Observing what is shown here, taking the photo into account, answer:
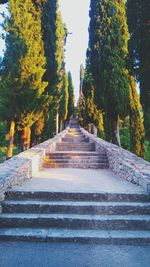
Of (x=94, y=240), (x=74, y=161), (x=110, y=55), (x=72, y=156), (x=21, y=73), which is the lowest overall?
(x=94, y=240)

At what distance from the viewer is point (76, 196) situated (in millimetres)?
5281

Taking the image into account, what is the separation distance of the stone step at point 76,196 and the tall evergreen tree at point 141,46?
4.34 m

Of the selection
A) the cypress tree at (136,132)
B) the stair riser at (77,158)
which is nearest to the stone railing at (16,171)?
the stair riser at (77,158)

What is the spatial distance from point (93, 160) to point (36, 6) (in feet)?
33.3

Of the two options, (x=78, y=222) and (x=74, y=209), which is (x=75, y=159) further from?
(x=78, y=222)

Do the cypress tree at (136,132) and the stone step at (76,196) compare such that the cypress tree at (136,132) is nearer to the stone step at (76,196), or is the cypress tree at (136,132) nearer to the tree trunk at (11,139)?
the tree trunk at (11,139)

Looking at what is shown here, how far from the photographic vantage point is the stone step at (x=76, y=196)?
17.1 feet

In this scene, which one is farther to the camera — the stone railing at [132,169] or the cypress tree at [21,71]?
the cypress tree at [21,71]

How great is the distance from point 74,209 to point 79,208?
0.09 m

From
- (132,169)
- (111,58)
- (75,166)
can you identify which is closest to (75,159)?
(75,166)

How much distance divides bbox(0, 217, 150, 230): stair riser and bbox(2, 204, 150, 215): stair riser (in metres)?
0.31

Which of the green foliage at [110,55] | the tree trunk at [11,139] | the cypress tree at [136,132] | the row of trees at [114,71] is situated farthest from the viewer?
the green foliage at [110,55]

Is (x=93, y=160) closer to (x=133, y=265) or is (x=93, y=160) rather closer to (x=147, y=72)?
(x=147, y=72)

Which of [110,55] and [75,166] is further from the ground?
[110,55]
